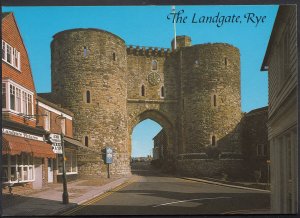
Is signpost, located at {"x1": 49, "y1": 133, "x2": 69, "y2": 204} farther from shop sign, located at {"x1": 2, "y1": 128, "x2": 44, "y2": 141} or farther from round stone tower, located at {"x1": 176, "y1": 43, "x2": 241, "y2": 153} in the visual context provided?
round stone tower, located at {"x1": 176, "y1": 43, "x2": 241, "y2": 153}

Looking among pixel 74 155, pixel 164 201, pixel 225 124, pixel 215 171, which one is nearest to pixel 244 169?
pixel 215 171

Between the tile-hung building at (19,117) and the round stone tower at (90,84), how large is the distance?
12.0 meters

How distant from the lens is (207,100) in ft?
115

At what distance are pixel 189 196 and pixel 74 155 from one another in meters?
15.7

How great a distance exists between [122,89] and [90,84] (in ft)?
11.6

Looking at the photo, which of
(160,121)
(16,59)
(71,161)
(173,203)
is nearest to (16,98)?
(16,59)

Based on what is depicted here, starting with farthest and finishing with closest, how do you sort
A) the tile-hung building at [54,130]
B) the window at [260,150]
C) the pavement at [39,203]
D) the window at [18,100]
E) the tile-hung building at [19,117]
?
1. the window at [260,150]
2. the tile-hung building at [54,130]
3. the window at [18,100]
4. the tile-hung building at [19,117]
5. the pavement at [39,203]

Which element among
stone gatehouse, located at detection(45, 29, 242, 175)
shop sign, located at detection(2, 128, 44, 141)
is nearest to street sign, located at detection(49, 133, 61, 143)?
shop sign, located at detection(2, 128, 44, 141)

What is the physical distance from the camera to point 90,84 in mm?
36188

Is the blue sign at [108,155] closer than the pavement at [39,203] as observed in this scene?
No

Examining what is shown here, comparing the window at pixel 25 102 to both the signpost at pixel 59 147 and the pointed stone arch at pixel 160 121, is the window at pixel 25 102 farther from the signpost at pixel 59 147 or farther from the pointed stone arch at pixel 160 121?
the pointed stone arch at pixel 160 121

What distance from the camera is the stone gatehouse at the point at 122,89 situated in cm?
3438

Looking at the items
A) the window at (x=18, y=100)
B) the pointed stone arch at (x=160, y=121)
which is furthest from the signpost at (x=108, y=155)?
the window at (x=18, y=100)

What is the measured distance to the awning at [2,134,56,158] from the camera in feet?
52.0
